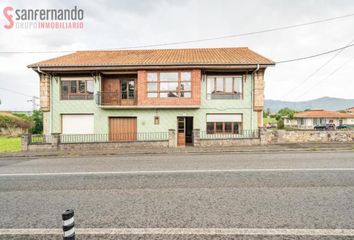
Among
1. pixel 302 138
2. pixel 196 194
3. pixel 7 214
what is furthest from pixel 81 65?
pixel 302 138

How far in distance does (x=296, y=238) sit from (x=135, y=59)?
16392 mm

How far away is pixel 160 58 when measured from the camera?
1652 cm

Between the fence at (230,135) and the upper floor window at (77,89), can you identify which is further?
the upper floor window at (77,89)

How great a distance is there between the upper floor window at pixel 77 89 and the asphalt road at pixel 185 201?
1015 cm

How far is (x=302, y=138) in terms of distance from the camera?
48.8ft

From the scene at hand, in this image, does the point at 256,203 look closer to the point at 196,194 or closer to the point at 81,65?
the point at 196,194

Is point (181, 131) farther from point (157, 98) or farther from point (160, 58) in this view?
point (160, 58)

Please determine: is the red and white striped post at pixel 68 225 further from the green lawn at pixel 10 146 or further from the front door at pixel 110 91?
the green lawn at pixel 10 146

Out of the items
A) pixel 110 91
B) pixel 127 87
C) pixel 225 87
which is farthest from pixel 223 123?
pixel 110 91

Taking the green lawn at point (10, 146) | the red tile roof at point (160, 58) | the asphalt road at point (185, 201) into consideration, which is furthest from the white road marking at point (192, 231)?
the green lawn at point (10, 146)

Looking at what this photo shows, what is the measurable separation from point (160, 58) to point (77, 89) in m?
7.60

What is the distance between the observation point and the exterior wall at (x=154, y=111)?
15.3 m

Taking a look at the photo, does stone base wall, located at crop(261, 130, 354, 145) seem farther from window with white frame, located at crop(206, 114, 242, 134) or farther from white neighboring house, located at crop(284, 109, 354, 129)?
white neighboring house, located at crop(284, 109, 354, 129)

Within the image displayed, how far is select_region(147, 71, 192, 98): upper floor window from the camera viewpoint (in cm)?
1516
